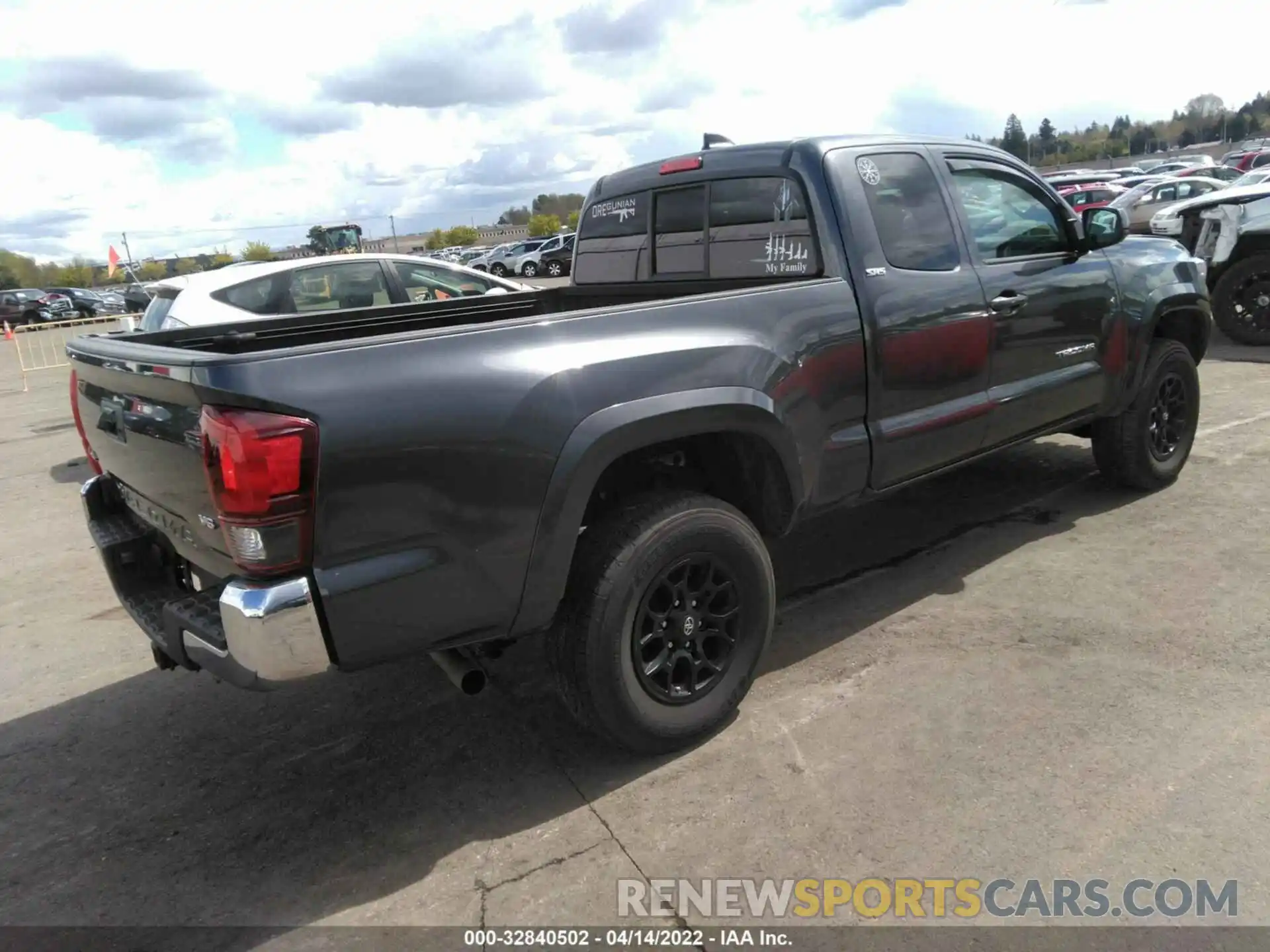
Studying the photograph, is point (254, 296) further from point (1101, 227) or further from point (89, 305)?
point (89, 305)

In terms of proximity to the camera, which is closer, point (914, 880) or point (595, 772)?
point (914, 880)

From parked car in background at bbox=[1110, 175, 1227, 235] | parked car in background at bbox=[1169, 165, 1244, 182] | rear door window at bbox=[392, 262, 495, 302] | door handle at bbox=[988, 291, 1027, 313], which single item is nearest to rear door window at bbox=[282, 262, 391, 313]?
rear door window at bbox=[392, 262, 495, 302]

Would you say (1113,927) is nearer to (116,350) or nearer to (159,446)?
(159,446)

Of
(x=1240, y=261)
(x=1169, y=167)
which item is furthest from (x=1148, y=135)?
(x=1240, y=261)

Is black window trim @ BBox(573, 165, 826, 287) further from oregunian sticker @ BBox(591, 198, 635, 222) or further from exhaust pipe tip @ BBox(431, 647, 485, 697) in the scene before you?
exhaust pipe tip @ BBox(431, 647, 485, 697)

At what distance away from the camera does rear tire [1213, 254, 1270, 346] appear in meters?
10.1

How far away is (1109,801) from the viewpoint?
2822mm

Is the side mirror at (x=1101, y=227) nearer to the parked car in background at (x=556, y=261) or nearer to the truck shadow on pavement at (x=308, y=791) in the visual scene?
the truck shadow on pavement at (x=308, y=791)

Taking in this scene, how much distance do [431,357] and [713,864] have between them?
5.41 ft

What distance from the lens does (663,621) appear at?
311cm

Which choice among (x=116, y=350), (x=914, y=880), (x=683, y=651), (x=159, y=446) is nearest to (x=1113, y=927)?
(x=914, y=880)

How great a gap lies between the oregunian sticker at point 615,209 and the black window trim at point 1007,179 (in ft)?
4.97

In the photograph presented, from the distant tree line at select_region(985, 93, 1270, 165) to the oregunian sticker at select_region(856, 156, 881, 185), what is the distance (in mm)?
111609

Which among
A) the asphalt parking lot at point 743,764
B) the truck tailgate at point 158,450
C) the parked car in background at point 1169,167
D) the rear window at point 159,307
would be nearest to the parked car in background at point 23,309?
the rear window at point 159,307
